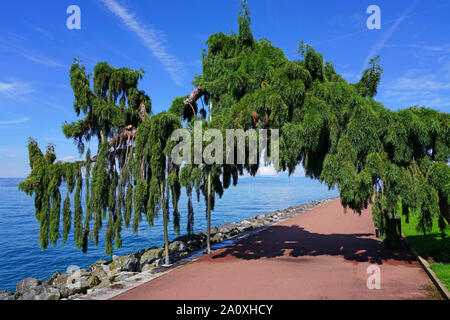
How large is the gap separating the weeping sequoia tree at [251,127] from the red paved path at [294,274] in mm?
1335

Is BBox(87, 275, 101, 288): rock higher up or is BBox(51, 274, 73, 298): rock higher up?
BBox(87, 275, 101, 288): rock

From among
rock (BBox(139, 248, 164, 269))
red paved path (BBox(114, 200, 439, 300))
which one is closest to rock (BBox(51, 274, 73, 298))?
rock (BBox(139, 248, 164, 269))

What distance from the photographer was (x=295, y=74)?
8664 millimetres

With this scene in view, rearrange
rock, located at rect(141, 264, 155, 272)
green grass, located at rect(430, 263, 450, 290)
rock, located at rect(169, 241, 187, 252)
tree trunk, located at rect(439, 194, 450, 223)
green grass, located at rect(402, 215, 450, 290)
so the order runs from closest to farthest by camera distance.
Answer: green grass, located at rect(430, 263, 450, 290) → green grass, located at rect(402, 215, 450, 290) → tree trunk, located at rect(439, 194, 450, 223) → rock, located at rect(141, 264, 155, 272) → rock, located at rect(169, 241, 187, 252)

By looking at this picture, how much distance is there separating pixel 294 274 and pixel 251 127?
4576 mm

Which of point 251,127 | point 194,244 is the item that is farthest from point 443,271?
point 194,244

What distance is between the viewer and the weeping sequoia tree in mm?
7879

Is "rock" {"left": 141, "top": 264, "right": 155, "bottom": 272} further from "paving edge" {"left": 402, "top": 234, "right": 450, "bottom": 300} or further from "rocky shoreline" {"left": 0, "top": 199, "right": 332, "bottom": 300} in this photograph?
"paving edge" {"left": 402, "top": 234, "right": 450, "bottom": 300}

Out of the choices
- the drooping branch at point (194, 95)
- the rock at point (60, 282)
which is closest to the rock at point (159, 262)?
the rock at point (60, 282)

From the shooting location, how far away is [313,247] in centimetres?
1255

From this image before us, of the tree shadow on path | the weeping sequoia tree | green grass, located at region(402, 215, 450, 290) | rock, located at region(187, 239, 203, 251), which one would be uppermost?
the weeping sequoia tree

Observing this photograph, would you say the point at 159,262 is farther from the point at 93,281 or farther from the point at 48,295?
the point at 48,295

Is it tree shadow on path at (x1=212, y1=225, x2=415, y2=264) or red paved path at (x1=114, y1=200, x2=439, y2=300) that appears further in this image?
tree shadow on path at (x1=212, y1=225, x2=415, y2=264)
